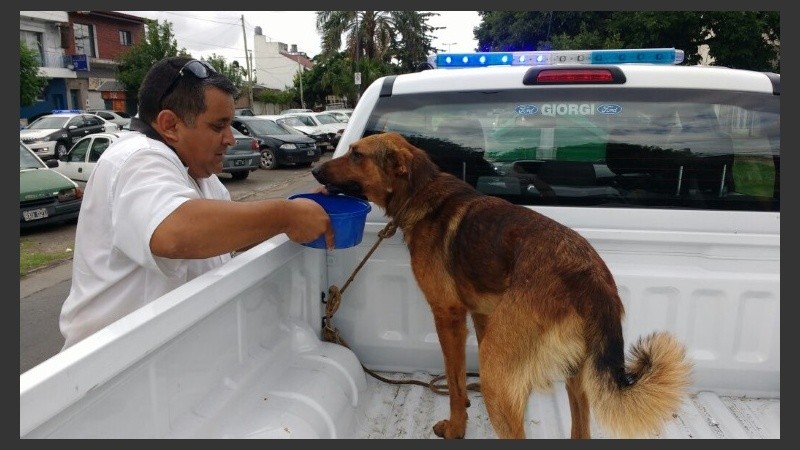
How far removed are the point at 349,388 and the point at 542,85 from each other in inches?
71.0

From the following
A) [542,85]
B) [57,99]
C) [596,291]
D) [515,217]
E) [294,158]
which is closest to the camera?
[596,291]

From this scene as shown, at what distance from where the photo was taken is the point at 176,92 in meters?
2.32

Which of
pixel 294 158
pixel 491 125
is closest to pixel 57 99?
pixel 294 158

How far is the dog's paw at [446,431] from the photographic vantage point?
2.55 m

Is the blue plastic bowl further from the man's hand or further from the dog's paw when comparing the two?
the dog's paw

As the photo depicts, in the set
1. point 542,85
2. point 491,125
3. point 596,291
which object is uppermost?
point 542,85

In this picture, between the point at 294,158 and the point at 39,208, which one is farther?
the point at 294,158

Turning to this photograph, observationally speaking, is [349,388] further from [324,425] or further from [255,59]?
[255,59]

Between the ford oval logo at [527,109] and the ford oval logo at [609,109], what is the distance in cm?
31

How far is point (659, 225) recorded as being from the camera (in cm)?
258

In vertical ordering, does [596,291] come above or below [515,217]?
below

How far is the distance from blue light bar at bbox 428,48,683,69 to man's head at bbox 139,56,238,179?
1.75 metres

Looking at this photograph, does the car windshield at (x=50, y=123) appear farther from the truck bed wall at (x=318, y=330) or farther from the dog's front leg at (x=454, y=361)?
the dog's front leg at (x=454, y=361)

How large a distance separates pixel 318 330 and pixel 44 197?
10.5 m
